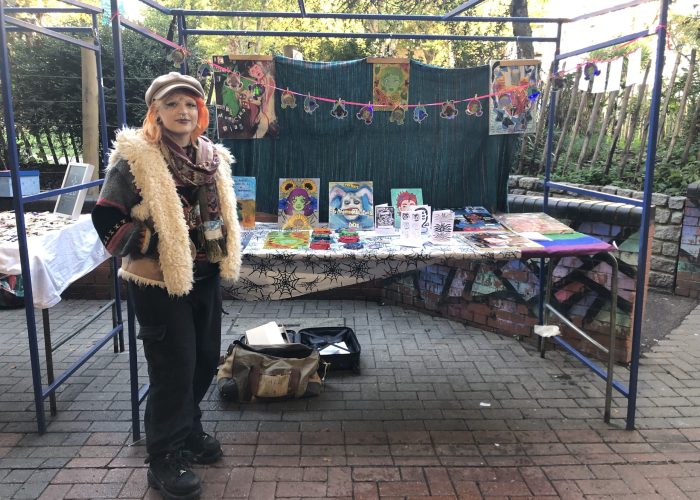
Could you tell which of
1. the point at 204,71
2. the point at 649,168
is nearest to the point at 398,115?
the point at 204,71

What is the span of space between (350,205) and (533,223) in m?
1.33

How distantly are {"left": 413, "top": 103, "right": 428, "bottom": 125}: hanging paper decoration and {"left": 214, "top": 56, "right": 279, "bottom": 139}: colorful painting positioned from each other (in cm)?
103

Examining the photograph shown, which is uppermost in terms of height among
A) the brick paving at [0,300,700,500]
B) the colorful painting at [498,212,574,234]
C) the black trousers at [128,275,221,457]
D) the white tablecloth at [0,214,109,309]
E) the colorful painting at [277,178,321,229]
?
the colorful painting at [277,178,321,229]

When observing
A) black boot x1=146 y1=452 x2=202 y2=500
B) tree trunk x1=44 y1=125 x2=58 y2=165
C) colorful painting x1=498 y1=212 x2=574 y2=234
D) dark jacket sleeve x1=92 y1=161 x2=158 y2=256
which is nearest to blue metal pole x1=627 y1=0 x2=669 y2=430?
colorful painting x1=498 y1=212 x2=574 y2=234

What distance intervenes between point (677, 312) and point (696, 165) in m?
1.71

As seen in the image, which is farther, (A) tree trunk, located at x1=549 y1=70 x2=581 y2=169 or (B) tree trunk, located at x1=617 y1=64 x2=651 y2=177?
(A) tree trunk, located at x1=549 y1=70 x2=581 y2=169

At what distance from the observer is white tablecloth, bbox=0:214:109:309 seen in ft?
9.77

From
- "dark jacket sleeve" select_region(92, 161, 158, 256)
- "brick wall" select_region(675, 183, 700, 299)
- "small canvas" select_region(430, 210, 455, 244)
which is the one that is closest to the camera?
"dark jacket sleeve" select_region(92, 161, 158, 256)

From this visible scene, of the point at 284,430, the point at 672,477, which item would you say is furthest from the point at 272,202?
the point at 672,477

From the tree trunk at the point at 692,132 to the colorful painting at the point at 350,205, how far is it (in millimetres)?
4051

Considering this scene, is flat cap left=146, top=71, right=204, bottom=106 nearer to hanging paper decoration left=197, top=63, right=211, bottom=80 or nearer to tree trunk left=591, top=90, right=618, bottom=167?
hanging paper decoration left=197, top=63, right=211, bottom=80

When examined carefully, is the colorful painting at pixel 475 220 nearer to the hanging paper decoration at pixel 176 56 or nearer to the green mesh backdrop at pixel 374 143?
the green mesh backdrop at pixel 374 143

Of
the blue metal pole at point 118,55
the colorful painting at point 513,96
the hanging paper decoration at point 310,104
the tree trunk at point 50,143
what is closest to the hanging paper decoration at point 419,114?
the colorful painting at point 513,96

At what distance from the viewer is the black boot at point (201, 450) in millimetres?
2807
